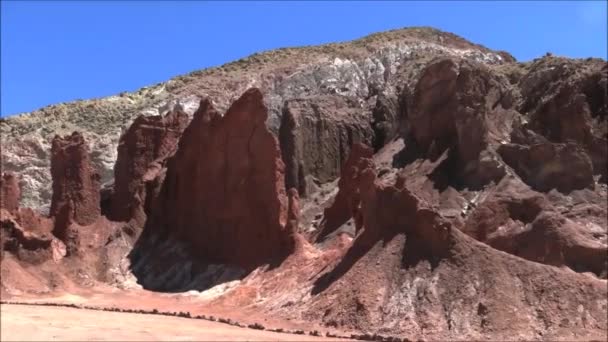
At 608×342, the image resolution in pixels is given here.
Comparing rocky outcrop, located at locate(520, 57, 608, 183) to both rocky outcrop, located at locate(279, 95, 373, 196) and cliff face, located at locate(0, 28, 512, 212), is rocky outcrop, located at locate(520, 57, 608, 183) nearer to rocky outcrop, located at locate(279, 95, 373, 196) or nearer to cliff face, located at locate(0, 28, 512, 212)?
rocky outcrop, located at locate(279, 95, 373, 196)

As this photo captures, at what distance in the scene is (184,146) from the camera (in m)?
57.8

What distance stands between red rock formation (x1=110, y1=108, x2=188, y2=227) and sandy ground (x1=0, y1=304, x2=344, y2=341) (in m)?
20.6

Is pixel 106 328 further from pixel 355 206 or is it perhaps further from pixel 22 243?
pixel 355 206

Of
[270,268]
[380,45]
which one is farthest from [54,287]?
[380,45]

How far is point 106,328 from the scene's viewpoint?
30609mm

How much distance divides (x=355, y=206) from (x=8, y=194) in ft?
68.7

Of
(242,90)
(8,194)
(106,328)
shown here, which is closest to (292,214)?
(8,194)

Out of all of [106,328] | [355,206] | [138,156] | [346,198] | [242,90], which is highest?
[242,90]

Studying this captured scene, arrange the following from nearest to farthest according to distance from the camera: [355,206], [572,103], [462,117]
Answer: [355,206], [462,117], [572,103]

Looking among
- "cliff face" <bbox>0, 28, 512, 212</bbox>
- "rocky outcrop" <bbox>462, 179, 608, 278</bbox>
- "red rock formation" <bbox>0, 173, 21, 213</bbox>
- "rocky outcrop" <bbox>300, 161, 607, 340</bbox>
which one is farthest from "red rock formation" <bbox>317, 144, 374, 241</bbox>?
"cliff face" <bbox>0, 28, 512, 212</bbox>

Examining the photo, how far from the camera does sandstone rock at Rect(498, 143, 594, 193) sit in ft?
185

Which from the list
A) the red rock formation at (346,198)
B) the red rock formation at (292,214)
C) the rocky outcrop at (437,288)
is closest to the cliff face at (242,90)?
the red rock formation at (346,198)

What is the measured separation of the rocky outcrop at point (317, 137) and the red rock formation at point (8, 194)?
28354 millimetres

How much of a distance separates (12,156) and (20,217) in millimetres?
28061
